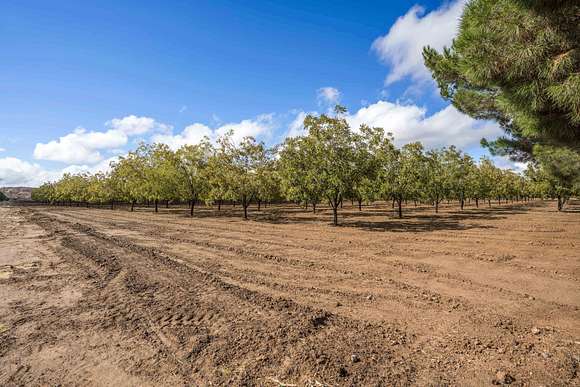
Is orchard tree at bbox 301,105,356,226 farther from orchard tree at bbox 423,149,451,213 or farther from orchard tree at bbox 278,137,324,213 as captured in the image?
orchard tree at bbox 423,149,451,213

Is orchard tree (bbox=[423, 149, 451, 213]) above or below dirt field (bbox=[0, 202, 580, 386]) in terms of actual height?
above

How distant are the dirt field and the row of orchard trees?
1445 centimetres

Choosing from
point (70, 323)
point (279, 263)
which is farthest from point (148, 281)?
point (279, 263)

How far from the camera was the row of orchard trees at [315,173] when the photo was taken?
26250 millimetres

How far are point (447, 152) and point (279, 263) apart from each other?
4435cm

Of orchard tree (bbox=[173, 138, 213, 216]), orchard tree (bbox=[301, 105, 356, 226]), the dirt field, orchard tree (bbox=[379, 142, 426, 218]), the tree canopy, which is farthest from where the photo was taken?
orchard tree (bbox=[173, 138, 213, 216])

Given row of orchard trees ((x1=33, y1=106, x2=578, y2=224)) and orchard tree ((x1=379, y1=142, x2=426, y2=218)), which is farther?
orchard tree ((x1=379, y1=142, x2=426, y2=218))

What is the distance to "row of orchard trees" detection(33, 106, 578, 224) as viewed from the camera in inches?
1033

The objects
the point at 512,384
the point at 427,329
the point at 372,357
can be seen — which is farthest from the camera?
the point at 427,329

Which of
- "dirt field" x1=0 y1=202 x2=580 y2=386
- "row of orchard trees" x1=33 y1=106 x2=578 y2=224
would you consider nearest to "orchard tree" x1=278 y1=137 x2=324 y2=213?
"row of orchard trees" x1=33 y1=106 x2=578 y2=224

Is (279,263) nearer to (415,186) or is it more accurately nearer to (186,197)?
(415,186)

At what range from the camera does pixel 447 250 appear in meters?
14.2

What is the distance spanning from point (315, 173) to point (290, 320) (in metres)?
20.5

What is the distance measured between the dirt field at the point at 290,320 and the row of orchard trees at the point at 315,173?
47.4 feet
